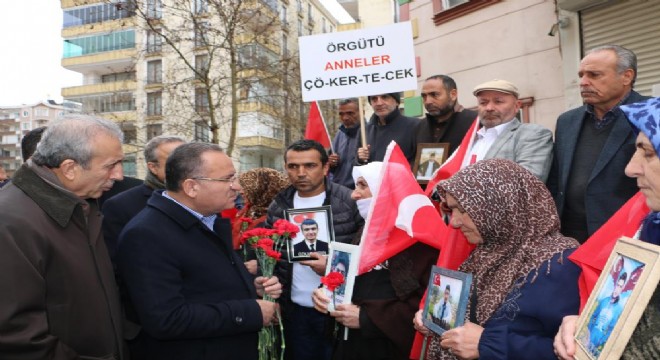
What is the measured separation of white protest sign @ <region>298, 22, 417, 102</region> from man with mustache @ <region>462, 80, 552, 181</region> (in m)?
0.93

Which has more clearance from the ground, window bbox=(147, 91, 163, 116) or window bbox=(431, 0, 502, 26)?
window bbox=(147, 91, 163, 116)

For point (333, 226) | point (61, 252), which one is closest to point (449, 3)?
point (333, 226)

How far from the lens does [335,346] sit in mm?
3705

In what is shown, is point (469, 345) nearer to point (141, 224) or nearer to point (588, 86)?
point (141, 224)

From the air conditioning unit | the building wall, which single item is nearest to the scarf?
the air conditioning unit

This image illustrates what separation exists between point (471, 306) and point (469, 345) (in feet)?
0.88

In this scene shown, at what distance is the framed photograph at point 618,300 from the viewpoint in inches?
60.7

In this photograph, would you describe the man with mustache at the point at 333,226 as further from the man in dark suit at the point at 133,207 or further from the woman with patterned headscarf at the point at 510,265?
the woman with patterned headscarf at the point at 510,265

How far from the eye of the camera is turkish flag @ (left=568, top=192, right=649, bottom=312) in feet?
7.26

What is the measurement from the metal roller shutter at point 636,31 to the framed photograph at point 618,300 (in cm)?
691

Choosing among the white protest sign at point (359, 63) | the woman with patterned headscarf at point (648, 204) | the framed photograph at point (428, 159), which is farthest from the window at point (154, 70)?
the woman with patterned headscarf at point (648, 204)

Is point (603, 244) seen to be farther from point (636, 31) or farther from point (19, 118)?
point (19, 118)

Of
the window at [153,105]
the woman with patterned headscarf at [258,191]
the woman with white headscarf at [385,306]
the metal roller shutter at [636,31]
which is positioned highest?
the window at [153,105]

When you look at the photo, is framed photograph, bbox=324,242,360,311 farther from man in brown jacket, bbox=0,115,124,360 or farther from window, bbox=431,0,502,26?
window, bbox=431,0,502,26
